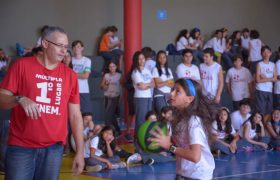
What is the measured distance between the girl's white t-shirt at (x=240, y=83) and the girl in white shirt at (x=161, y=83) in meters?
1.92

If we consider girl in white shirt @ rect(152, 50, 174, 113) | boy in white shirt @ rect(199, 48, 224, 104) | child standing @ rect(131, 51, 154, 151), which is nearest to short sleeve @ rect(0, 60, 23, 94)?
child standing @ rect(131, 51, 154, 151)

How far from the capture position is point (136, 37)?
38.9 feet

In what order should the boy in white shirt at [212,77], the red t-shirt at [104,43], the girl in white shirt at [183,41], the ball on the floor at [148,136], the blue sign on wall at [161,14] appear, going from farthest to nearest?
the blue sign on wall at [161,14]
the girl in white shirt at [183,41]
the red t-shirt at [104,43]
the boy in white shirt at [212,77]
the ball on the floor at [148,136]

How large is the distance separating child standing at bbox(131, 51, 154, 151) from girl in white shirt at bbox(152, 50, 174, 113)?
18 centimetres

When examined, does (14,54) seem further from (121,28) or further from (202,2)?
(202,2)

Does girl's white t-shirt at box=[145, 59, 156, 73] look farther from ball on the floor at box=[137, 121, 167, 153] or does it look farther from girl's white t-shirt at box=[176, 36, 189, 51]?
ball on the floor at box=[137, 121, 167, 153]

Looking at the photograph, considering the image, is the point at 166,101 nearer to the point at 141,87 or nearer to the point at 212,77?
the point at 141,87

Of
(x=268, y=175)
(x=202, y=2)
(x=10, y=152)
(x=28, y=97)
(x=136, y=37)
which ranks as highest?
(x=202, y=2)

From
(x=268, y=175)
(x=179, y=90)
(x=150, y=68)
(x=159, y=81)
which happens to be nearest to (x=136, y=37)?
(x=150, y=68)

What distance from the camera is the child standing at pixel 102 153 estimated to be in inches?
314

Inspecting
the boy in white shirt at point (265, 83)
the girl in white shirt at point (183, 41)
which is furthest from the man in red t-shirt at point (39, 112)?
the girl in white shirt at point (183, 41)

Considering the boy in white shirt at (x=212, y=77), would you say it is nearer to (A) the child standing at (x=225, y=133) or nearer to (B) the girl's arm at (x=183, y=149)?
(A) the child standing at (x=225, y=133)

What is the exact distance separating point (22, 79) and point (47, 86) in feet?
0.65

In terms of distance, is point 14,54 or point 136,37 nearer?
point 136,37
